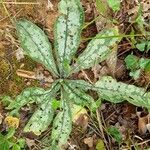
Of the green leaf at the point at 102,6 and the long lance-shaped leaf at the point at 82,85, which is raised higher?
the green leaf at the point at 102,6

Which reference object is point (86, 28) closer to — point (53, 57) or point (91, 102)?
point (53, 57)

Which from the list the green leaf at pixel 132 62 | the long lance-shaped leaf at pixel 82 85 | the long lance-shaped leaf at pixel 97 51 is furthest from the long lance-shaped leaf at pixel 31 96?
the green leaf at pixel 132 62

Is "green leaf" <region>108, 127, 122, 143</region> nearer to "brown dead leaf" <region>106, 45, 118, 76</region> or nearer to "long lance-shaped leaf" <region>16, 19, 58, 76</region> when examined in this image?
"brown dead leaf" <region>106, 45, 118, 76</region>

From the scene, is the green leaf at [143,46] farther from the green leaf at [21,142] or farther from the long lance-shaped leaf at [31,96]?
the green leaf at [21,142]

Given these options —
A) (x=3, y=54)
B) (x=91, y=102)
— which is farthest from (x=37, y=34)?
(x=91, y=102)

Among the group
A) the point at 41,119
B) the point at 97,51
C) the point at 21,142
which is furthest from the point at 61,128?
the point at 97,51

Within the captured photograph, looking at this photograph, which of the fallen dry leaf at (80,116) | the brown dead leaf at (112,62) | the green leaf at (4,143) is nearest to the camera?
the green leaf at (4,143)

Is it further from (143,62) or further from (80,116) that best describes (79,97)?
(143,62)
